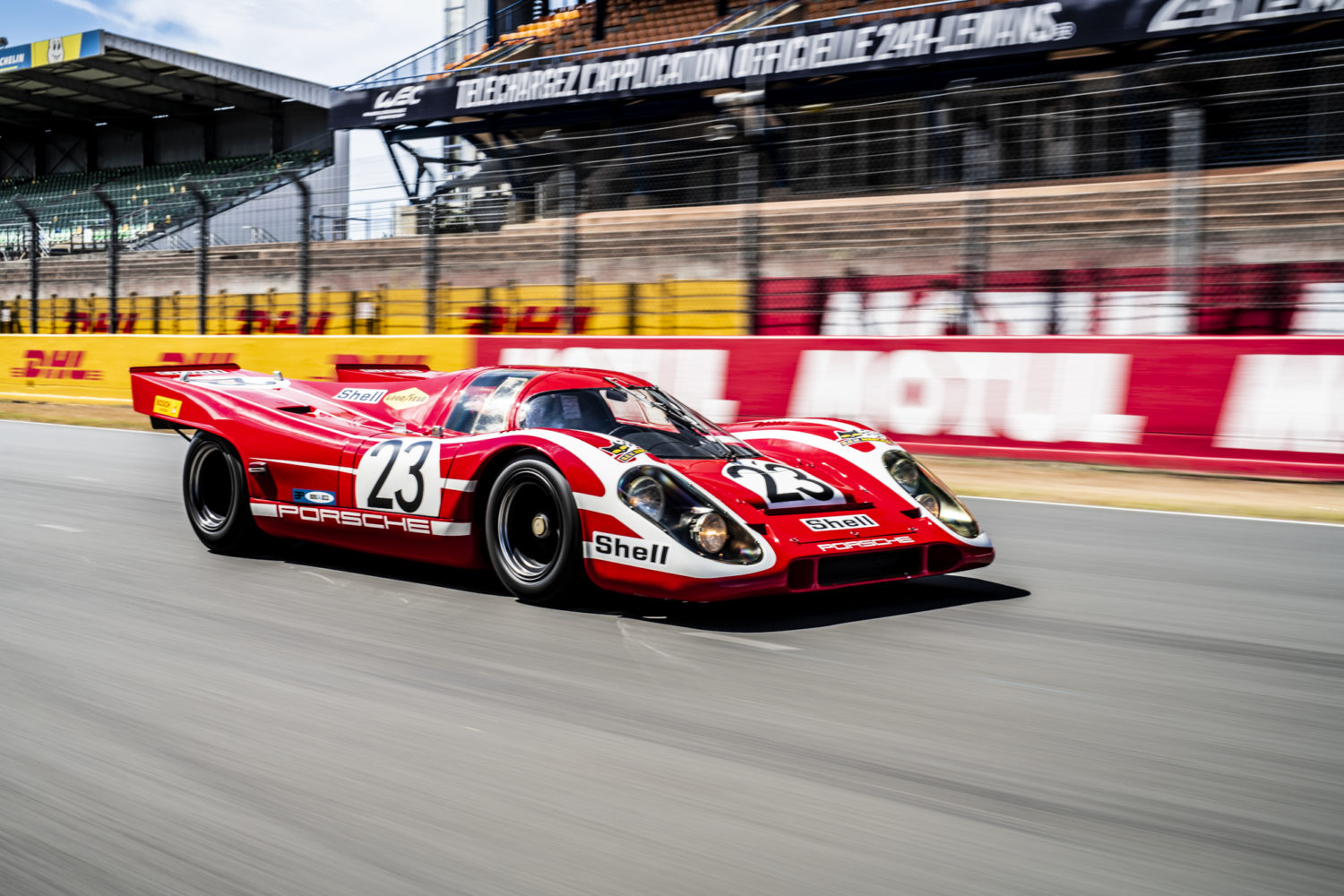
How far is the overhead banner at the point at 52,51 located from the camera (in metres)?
36.8

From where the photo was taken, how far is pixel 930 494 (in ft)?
15.9

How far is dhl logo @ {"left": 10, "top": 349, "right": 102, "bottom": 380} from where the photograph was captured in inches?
659

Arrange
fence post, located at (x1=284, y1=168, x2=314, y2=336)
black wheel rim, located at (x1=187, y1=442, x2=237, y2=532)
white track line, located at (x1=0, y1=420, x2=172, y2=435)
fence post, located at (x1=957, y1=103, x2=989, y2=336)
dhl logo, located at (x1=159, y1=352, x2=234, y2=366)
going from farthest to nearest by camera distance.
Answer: dhl logo, located at (x1=159, y1=352, x2=234, y2=366) < fence post, located at (x1=284, y1=168, x2=314, y2=336) < white track line, located at (x1=0, y1=420, x2=172, y2=435) < fence post, located at (x1=957, y1=103, x2=989, y2=336) < black wheel rim, located at (x1=187, y1=442, x2=237, y2=532)

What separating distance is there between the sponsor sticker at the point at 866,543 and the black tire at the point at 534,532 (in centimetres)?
89

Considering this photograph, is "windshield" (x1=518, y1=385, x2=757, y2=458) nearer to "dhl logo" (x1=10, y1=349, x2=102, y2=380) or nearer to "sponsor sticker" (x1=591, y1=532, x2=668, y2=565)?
"sponsor sticker" (x1=591, y1=532, x2=668, y2=565)

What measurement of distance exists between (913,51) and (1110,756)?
15952mm

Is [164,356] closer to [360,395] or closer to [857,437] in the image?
[360,395]

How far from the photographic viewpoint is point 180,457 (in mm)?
10367

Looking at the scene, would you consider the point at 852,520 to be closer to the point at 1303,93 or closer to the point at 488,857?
the point at 488,857

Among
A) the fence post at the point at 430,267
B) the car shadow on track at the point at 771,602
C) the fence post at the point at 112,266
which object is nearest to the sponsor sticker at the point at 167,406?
the car shadow on track at the point at 771,602

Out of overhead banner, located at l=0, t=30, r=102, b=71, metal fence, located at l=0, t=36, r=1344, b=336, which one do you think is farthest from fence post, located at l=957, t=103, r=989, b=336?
overhead banner, located at l=0, t=30, r=102, b=71

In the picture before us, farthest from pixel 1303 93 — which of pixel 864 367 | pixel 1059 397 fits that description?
pixel 864 367

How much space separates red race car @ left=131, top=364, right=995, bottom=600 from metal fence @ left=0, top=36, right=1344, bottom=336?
5.77 metres

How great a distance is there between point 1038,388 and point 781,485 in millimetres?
5325
